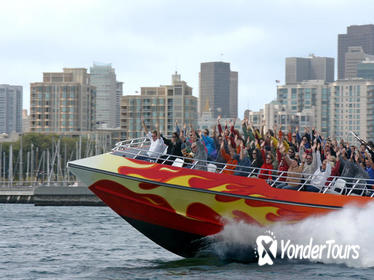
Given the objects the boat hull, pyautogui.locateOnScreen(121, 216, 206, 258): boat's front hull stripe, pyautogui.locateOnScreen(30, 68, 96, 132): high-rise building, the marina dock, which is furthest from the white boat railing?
pyautogui.locateOnScreen(30, 68, 96, 132): high-rise building

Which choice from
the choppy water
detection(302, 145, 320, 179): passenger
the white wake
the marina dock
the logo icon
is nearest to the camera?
the choppy water

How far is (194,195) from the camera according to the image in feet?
56.3

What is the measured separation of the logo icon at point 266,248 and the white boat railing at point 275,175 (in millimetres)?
1075

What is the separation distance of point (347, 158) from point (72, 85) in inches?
6638

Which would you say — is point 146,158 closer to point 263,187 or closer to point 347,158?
point 263,187

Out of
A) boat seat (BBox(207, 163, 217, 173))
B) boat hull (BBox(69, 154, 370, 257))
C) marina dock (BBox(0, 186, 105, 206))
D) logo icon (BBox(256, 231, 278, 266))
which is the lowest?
marina dock (BBox(0, 186, 105, 206))

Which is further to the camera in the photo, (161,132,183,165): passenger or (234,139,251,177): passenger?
(161,132,183,165): passenger

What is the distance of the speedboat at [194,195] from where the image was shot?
17.2m

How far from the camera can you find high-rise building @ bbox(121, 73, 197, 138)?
568 feet

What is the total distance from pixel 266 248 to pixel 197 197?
1884mm

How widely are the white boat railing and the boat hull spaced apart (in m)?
0.25

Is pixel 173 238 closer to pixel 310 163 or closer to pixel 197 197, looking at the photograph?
pixel 197 197

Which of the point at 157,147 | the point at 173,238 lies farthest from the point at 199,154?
the point at 173,238

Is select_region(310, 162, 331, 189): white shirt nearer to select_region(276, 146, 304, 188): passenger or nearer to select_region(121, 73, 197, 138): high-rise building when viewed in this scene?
select_region(276, 146, 304, 188): passenger
